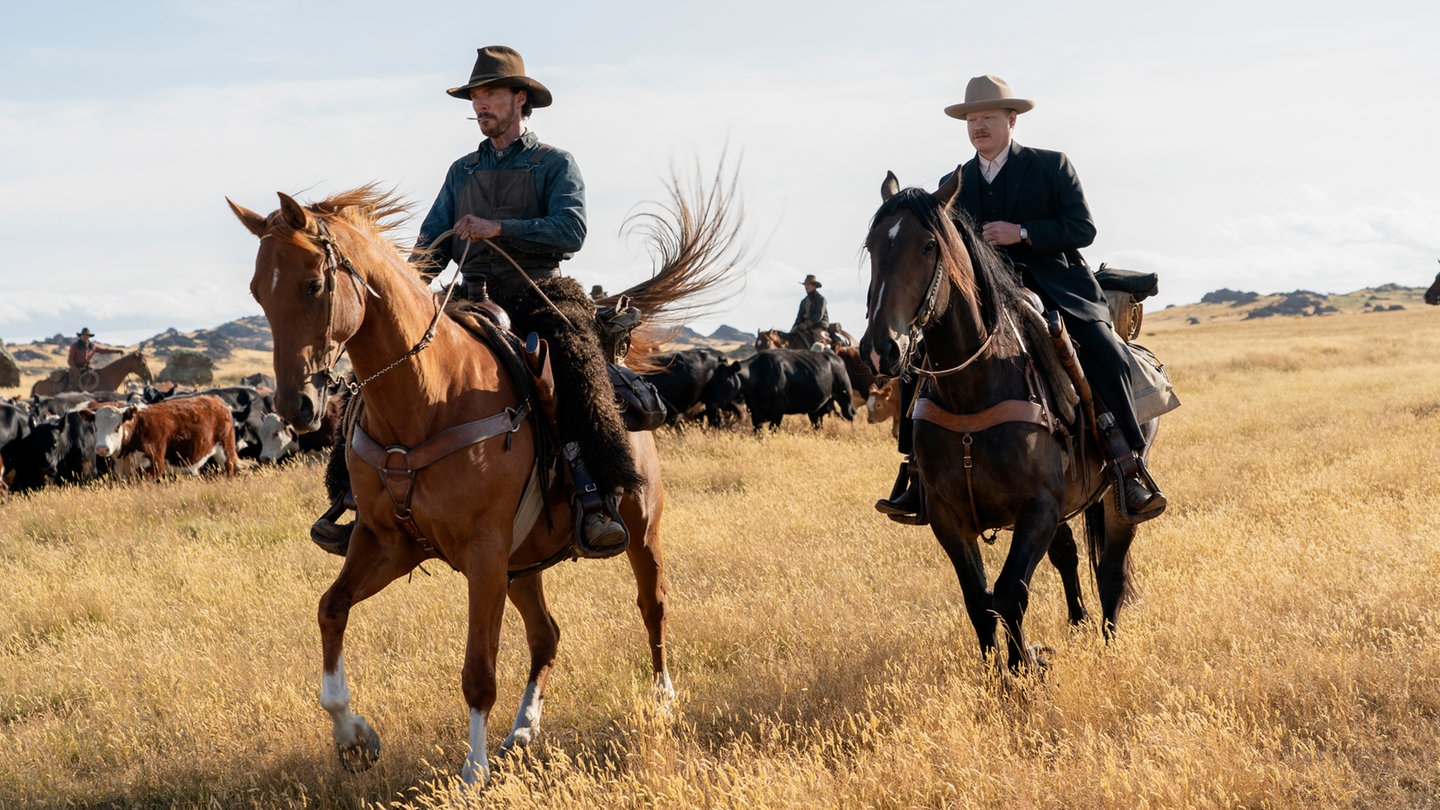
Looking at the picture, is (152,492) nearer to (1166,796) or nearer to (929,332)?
(929,332)

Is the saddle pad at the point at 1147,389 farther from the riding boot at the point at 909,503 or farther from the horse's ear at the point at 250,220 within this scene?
the horse's ear at the point at 250,220

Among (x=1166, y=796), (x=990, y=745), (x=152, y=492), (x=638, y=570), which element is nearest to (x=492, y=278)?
(x=638, y=570)

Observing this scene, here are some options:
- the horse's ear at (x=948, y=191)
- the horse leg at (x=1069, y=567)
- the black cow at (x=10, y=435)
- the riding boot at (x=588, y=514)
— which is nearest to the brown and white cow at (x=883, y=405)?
the horse leg at (x=1069, y=567)

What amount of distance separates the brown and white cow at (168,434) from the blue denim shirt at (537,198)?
12723 mm

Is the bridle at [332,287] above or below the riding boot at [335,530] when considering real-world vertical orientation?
above

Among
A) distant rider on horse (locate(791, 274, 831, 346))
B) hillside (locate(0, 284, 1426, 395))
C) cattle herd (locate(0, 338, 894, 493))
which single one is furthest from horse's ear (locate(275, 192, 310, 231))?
hillside (locate(0, 284, 1426, 395))

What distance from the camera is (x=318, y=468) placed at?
17.4m

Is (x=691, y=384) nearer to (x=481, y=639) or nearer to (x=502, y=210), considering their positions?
(x=502, y=210)

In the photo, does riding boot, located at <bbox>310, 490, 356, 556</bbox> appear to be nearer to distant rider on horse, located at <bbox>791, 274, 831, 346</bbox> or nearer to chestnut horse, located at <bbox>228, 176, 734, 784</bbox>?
chestnut horse, located at <bbox>228, 176, 734, 784</bbox>

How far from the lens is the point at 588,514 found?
585 cm

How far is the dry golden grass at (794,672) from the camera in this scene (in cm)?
486

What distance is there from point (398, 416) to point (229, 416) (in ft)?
50.2

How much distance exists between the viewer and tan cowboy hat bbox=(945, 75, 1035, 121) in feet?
22.0

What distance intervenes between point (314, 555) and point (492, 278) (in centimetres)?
540
